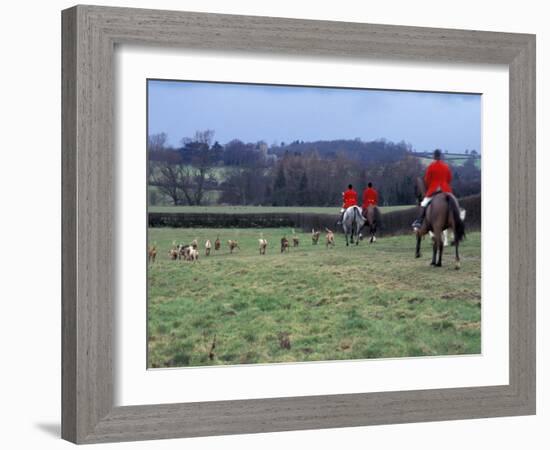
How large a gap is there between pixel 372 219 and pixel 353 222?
17cm

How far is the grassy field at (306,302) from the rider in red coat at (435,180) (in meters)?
0.26

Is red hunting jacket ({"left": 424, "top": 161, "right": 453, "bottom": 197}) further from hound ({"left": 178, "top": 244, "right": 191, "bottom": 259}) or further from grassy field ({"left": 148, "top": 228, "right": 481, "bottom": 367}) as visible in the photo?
hound ({"left": 178, "top": 244, "right": 191, "bottom": 259})

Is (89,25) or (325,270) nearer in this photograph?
(89,25)

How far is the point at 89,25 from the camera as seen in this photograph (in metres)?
8.23

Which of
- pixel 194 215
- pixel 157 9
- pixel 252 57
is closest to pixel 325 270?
pixel 194 215

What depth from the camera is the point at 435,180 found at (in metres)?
9.43

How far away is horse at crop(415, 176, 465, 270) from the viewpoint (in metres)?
9.45

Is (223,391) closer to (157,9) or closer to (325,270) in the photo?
(325,270)

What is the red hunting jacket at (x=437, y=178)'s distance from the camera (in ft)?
30.9

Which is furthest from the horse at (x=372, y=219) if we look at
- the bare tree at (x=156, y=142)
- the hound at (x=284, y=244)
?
the bare tree at (x=156, y=142)

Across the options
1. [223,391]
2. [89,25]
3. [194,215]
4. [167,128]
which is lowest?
[223,391]

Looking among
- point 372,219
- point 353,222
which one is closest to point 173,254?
point 353,222

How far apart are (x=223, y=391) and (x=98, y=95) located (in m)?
2.13

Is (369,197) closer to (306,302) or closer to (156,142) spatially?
(306,302)
